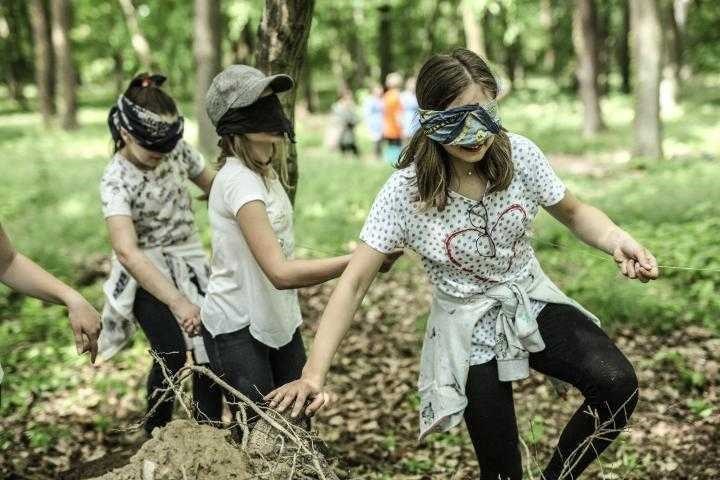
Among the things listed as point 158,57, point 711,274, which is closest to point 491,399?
point 711,274

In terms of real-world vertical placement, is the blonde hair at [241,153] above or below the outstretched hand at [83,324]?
above

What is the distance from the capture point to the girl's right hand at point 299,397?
2.84 meters

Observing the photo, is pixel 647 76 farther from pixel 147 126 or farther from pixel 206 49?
pixel 147 126

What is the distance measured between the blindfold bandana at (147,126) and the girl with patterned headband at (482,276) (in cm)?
159

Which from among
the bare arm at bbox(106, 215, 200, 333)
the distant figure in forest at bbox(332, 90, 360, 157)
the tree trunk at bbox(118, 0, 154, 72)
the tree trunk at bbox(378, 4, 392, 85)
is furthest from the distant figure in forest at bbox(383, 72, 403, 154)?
the bare arm at bbox(106, 215, 200, 333)

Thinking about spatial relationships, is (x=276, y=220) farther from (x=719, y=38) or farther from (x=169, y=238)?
(x=719, y=38)

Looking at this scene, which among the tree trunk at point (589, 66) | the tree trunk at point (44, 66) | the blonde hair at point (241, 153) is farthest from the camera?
the tree trunk at point (44, 66)

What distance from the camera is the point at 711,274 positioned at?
6836 mm

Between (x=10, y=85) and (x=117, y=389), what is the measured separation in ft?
114

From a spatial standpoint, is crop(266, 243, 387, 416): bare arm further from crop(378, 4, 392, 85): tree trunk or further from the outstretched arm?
crop(378, 4, 392, 85): tree trunk

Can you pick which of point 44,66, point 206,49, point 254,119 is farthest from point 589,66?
point 254,119

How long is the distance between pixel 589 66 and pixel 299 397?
58.2 ft

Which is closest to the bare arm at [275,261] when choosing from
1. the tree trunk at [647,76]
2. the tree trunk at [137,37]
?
the tree trunk at [647,76]

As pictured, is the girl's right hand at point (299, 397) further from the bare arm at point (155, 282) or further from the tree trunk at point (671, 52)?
the tree trunk at point (671, 52)
